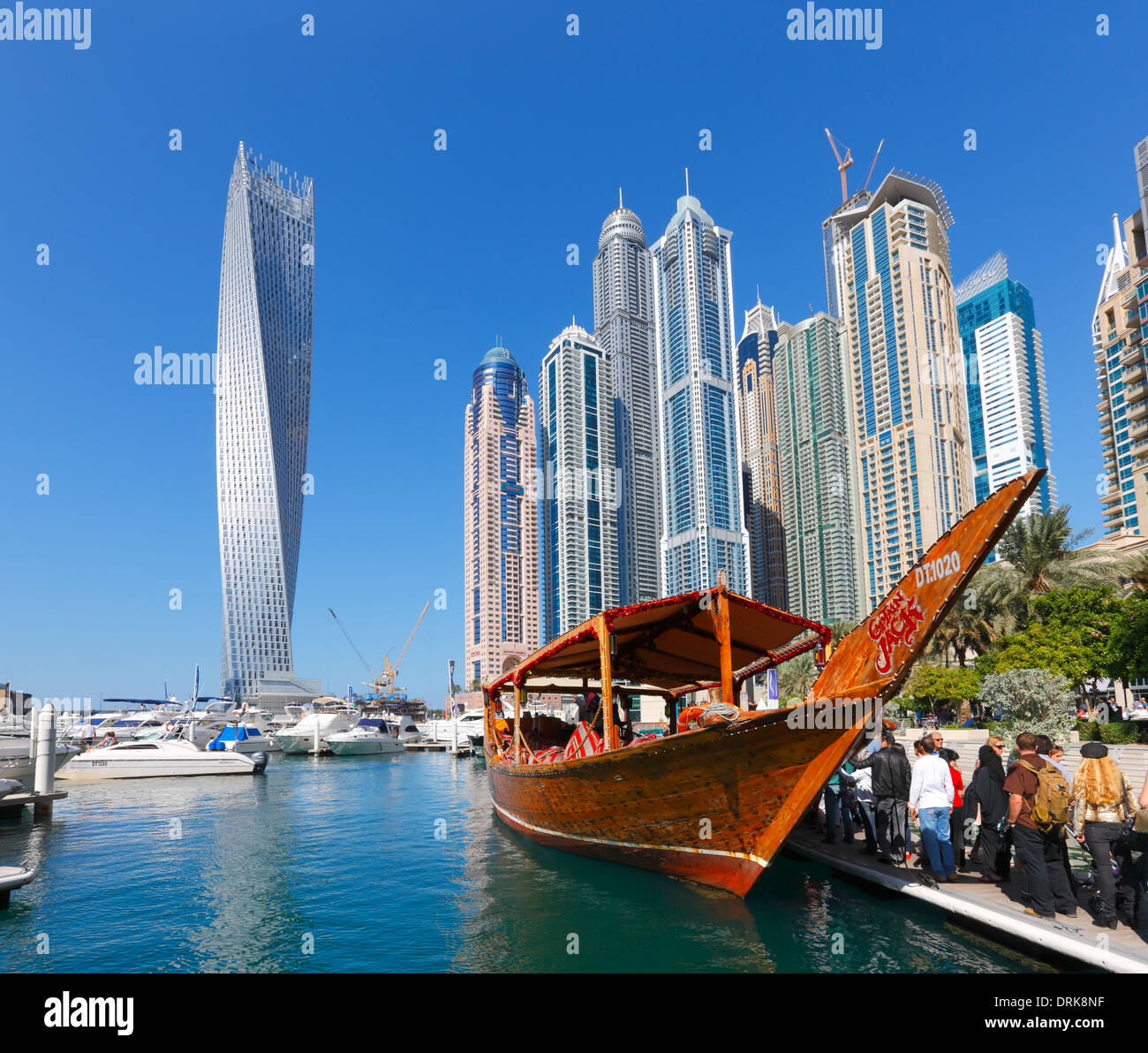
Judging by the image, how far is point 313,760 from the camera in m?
56.7

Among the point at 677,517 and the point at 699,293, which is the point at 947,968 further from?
the point at 699,293

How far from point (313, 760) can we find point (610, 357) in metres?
139

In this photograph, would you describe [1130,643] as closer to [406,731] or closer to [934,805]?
[934,805]

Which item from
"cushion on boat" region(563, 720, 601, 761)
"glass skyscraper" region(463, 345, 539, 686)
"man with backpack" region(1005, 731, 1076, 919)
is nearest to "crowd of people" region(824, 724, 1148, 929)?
"man with backpack" region(1005, 731, 1076, 919)

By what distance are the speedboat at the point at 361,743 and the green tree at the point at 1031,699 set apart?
48291 mm

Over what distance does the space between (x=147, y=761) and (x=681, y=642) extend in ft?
110

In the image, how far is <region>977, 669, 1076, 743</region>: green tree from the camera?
25719mm

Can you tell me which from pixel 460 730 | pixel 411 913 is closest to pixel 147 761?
pixel 460 730

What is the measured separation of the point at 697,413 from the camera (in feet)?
503

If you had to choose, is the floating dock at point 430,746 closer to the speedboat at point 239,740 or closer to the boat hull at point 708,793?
the speedboat at point 239,740

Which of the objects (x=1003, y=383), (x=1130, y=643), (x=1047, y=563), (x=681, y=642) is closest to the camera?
(x=681, y=642)

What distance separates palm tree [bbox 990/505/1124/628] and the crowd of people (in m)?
28.7

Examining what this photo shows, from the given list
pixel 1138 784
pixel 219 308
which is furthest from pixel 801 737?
pixel 219 308

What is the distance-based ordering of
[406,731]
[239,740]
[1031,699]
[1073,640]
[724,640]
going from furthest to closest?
[406,731]
[239,740]
[1073,640]
[1031,699]
[724,640]
